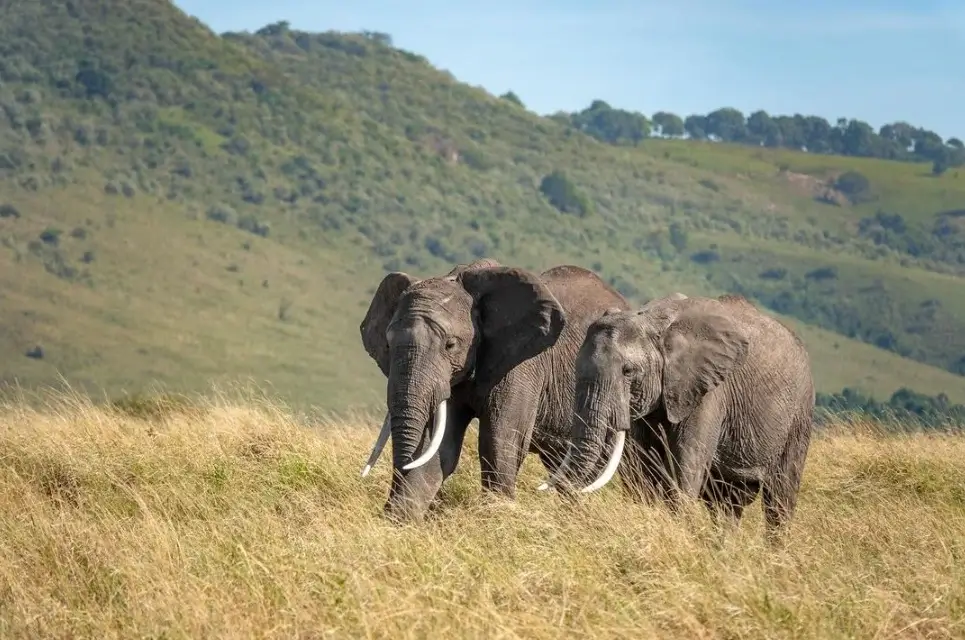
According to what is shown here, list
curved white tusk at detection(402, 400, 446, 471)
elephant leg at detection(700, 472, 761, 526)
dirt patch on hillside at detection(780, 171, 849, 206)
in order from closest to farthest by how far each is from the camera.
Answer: curved white tusk at detection(402, 400, 446, 471) < elephant leg at detection(700, 472, 761, 526) < dirt patch on hillside at detection(780, 171, 849, 206)

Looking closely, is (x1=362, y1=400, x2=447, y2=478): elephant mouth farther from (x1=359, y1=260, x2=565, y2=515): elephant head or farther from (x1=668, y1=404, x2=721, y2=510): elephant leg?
(x1=668, y1=404, x2=721, y2=510): elephant leg

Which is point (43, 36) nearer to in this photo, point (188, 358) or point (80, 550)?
point (188, 358)

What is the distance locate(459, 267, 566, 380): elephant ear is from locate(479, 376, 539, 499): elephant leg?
0.60ft

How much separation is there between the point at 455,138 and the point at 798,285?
109ft

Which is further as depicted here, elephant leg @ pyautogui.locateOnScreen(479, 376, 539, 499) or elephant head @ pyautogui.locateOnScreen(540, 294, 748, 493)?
elephant leg @ pyautogui.locateOnScreen(479, 376, 539, 499)

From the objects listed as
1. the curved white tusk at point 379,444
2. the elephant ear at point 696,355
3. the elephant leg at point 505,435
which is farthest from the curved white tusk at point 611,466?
the curved white tusk at point 379,444

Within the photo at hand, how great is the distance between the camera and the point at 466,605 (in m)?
7.68

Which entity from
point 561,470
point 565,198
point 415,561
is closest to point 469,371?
point 561,470

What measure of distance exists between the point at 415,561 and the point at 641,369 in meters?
1.89

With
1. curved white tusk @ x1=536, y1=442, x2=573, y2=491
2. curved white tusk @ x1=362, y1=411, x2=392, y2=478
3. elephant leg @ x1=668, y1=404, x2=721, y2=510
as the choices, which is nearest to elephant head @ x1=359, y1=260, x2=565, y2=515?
curved white tusk @ x1=362, y1=411, x2=392, y2=478

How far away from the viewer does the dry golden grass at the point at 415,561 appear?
7484 millimetres

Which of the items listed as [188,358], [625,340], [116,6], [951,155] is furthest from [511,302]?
[951,155]

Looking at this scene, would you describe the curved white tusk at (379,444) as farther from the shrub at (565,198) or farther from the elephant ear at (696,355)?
the shrub at (565,198)

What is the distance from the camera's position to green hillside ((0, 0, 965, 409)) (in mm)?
99812
